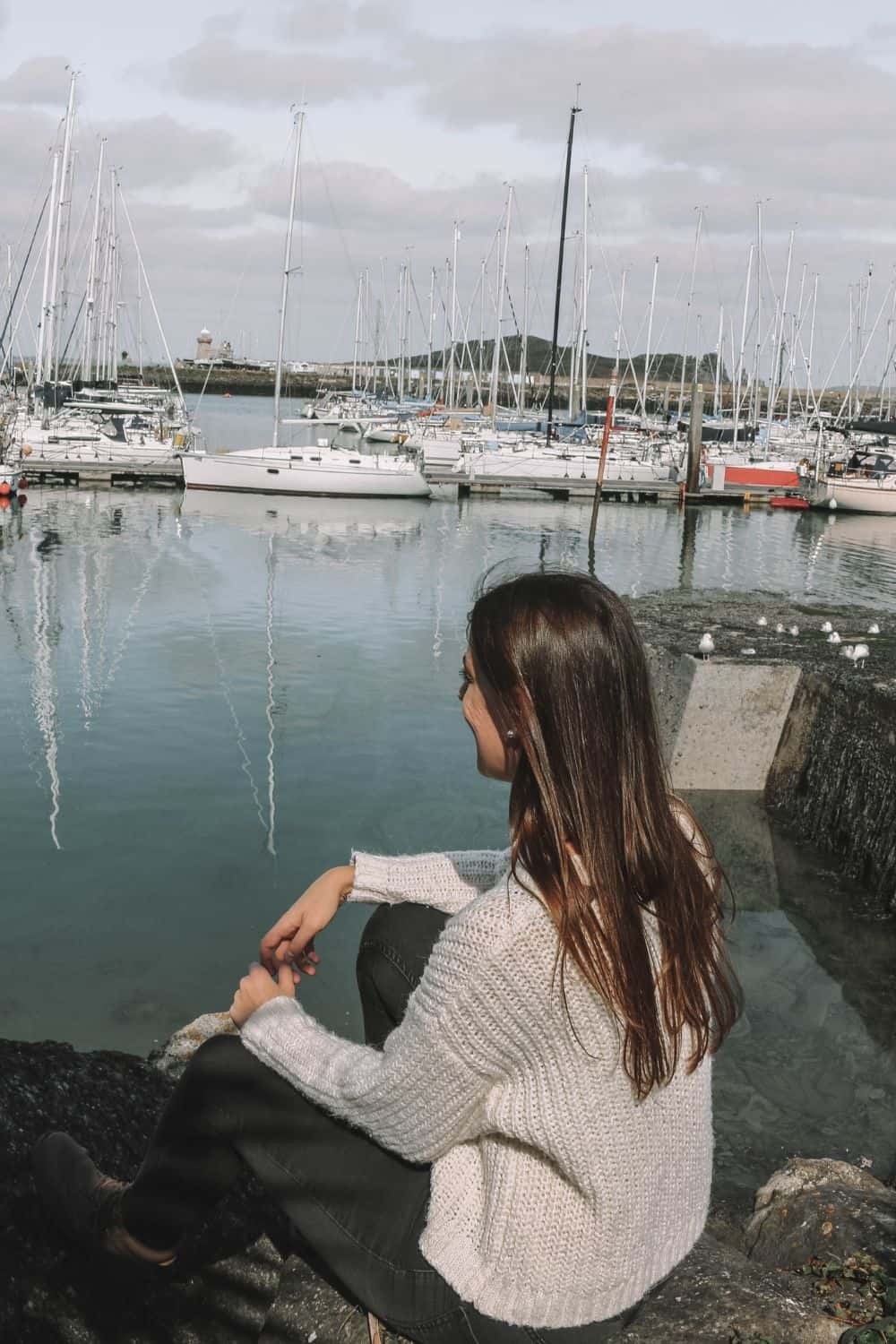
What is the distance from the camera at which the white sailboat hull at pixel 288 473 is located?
3428cm

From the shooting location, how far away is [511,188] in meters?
50.7

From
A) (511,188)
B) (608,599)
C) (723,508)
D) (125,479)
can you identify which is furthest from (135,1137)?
(511,188)

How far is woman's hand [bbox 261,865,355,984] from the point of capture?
2.41 m

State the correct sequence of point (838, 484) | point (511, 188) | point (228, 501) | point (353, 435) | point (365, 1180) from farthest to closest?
point (353, 435) → point (511, 188) → point (838, 484) → point (228, 501) → point (365, 1180)

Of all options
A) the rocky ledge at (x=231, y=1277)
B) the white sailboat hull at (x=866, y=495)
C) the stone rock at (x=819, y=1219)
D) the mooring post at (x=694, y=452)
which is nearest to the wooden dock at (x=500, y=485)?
the mooring post at (x=694, y=452)

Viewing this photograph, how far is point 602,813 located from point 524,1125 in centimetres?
43

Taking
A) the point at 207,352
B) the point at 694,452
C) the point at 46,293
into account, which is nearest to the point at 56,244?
the point at 46,293

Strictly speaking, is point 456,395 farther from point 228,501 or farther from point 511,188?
point 228,501

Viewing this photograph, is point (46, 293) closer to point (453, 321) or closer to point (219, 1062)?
point (453, 321)

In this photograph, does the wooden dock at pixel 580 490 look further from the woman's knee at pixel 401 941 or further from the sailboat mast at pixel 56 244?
the woman's knee at pixel 401 941

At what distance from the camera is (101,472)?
3444 cm

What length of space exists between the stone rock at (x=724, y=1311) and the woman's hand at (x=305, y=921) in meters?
0.88

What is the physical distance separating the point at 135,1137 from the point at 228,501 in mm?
30452

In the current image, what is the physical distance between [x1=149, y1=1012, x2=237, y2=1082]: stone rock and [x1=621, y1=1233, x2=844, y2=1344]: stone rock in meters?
1.46
